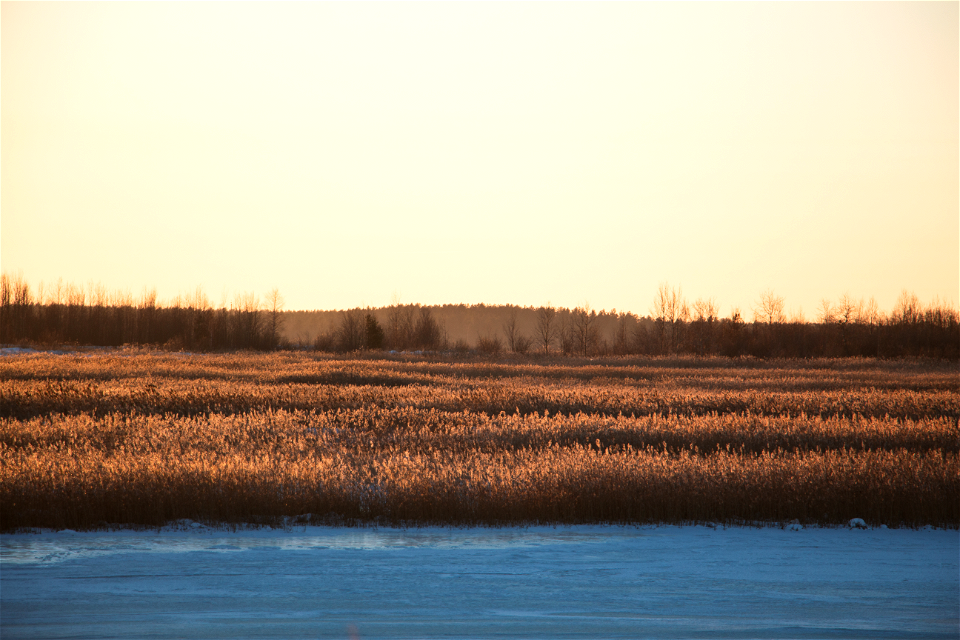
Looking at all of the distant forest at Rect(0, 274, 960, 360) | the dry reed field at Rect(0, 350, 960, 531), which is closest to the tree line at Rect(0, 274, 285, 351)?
the distant forest at Rect(0, 274, 960, 360)

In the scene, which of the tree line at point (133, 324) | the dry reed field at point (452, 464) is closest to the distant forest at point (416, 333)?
the tree line at point (133, 324)

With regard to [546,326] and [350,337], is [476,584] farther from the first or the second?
[546,326]

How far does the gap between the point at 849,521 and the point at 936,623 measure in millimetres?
3653

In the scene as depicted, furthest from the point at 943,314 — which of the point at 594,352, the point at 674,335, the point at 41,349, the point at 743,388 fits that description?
the point at 41,349

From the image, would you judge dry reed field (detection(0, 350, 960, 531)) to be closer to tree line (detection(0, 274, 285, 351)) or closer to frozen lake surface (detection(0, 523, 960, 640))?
frozen lake surface (detection(0, 523, 960, 640))

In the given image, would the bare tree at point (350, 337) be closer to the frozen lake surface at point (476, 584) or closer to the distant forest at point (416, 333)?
the distant forest at point (416, 333)

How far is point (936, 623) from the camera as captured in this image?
516cm

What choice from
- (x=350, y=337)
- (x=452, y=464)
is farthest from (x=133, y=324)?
(x=452, y=464)

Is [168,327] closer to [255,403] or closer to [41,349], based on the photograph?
[41,349]

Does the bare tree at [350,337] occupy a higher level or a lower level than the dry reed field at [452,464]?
higher

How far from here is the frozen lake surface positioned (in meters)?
4.93

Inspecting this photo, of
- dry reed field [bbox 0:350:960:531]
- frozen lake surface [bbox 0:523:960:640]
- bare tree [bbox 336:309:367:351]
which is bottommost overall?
frozen lake surface [bbox 0:523:960:640]

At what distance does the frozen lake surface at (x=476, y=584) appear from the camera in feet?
16.2

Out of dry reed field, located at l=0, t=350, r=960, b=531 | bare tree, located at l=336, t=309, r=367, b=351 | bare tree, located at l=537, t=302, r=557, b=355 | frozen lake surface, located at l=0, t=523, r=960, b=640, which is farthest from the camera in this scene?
bare tree, located at l=537, t=302, r=557, b=355
